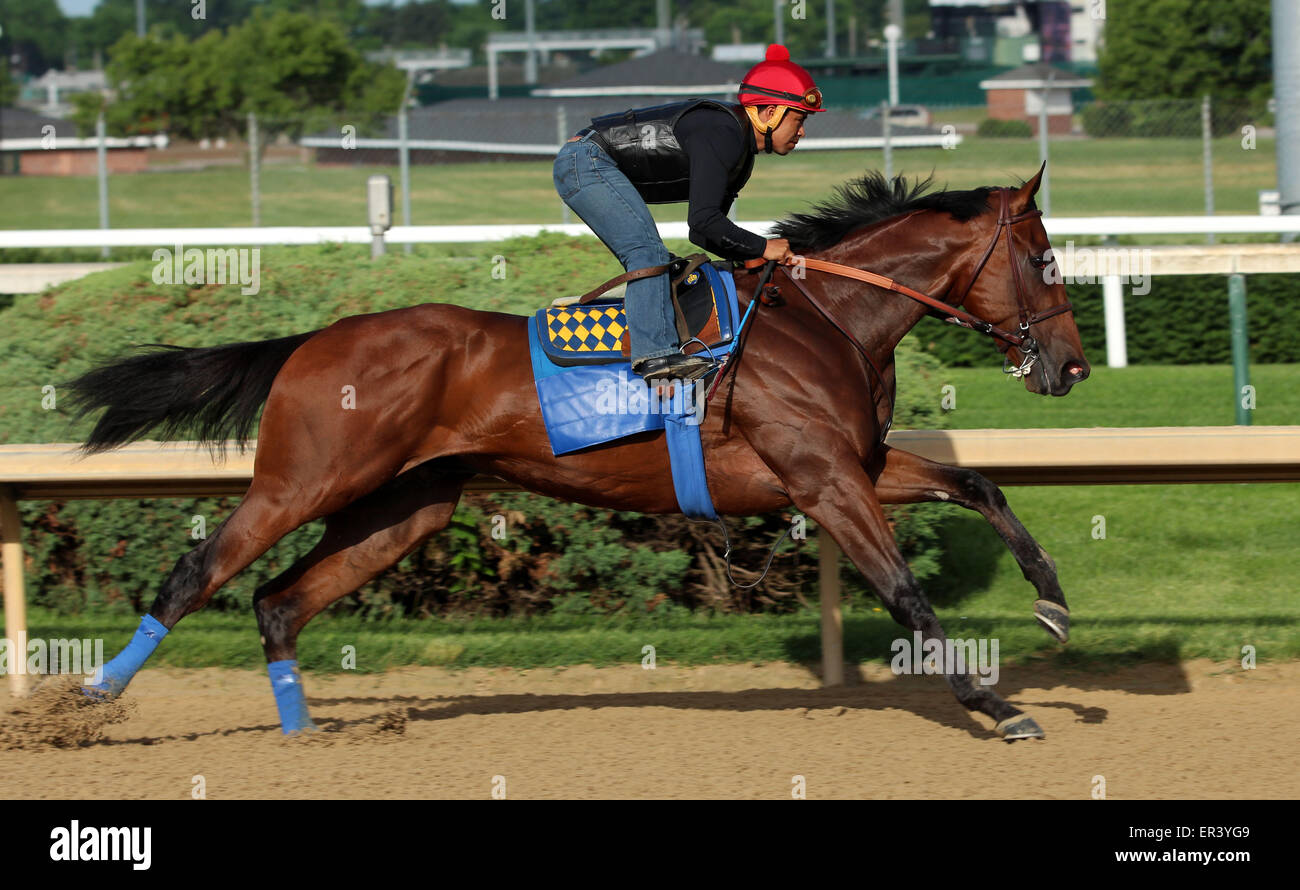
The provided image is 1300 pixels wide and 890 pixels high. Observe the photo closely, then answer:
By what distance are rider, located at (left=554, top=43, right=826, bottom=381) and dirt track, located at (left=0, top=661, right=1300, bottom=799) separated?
1246 millimetres

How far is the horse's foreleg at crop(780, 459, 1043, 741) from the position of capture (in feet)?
14.7

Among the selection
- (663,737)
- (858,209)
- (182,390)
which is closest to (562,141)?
(858,209)

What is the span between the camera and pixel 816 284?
4.81 metres

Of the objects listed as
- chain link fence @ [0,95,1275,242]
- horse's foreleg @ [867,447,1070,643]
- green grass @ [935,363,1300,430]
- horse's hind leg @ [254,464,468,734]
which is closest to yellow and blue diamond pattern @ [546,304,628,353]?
horse's hind leg @ [254,464,468,734]

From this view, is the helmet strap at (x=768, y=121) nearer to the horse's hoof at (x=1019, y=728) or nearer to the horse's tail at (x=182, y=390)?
the horse's tail at (x=182, y=390)

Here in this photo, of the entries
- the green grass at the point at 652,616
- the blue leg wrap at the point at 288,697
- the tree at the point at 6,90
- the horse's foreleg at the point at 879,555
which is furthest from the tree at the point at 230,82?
the horse's foreleg at the point at 879,555

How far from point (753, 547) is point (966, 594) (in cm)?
108

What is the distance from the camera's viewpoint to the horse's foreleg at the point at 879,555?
4473 millimetres

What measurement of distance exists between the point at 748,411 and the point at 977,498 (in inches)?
31.2

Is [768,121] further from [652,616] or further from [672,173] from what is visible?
[652,616]

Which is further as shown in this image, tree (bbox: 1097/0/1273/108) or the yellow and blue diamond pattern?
tree (bbox: 1097/0/1273/108)

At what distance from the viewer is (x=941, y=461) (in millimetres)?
5238

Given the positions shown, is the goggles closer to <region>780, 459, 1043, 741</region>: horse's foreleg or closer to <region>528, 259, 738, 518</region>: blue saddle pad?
<region>528, 259, 738, 518</region>: blue saddle pad
